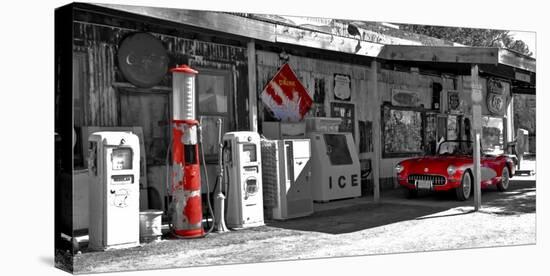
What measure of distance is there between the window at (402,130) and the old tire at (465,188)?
165 centimetres

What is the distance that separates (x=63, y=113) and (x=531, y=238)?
21.0ft

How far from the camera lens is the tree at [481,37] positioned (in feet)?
29.8

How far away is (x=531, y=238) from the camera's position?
8.45 metres

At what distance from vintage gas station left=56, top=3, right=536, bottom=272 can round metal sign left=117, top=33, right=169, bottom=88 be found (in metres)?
0.01

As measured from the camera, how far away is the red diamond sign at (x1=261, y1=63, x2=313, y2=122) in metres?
9.70

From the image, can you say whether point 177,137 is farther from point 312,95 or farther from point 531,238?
point 531,238

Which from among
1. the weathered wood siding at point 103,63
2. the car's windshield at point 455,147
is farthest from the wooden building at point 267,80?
the car's windshield at point 455,147

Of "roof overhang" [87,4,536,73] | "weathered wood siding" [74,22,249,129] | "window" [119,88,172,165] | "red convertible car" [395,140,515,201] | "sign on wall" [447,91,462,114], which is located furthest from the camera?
"sign on wall" [447,91,462,114]

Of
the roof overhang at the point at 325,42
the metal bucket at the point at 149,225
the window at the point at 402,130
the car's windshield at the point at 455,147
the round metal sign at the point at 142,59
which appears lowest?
the metal bucket at the point at 149,225

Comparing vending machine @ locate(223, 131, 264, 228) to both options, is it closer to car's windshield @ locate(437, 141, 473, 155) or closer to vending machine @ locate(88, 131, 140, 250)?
vending machine @ locate(88, 131, 140, 250)

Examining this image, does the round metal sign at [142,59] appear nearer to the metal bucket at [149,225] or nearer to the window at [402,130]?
the metal bucket at [149,225]

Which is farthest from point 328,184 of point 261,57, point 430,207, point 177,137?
point 177,137

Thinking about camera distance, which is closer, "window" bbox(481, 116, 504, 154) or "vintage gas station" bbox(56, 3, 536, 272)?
"vintage gas station" bbox(56, 3, 536, 272)

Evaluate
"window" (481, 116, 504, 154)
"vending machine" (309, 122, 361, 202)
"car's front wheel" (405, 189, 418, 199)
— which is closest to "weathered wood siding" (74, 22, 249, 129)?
"vending machine" (309, 122, 361, 202)
